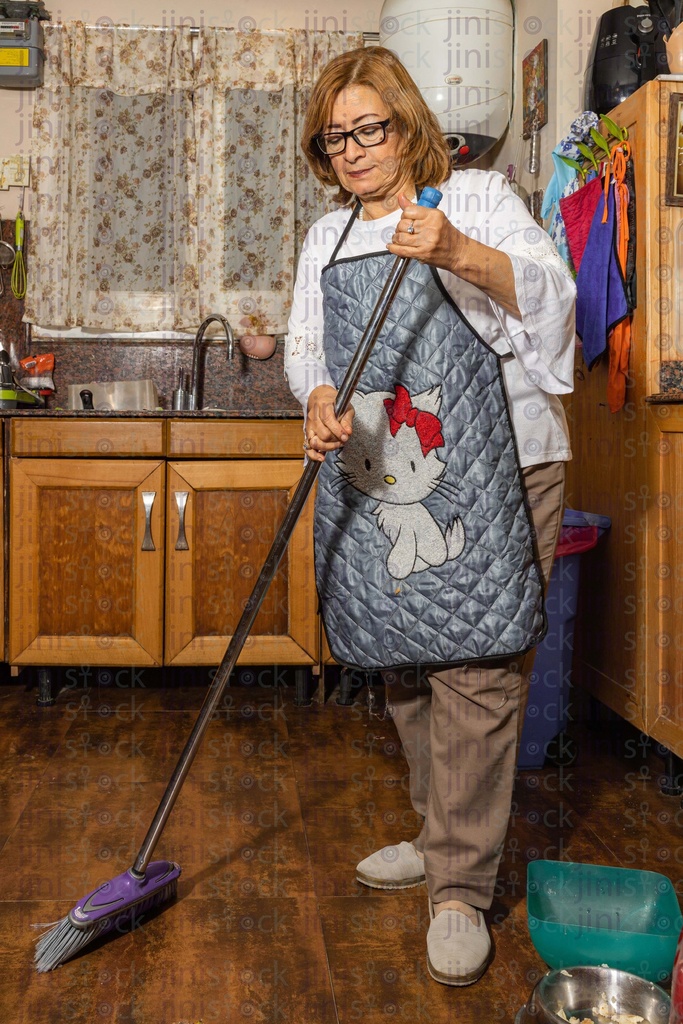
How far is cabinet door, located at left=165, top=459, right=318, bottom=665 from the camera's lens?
2658mm

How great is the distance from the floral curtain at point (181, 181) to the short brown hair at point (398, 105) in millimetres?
1736

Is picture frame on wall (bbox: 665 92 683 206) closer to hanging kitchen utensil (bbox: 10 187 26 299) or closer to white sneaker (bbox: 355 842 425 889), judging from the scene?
white sneaker (bbox: 355 842 425 889)

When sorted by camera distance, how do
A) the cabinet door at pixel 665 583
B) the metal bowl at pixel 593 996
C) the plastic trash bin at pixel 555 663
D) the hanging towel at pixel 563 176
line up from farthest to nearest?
the hanging towel at pixel 563 176 < the plastic trash bin at pixel 555 663 < the cabinet door at pixel 665 583 < the metal bowl at pixel 593 996

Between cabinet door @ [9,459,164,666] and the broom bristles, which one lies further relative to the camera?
cabinet door @ [9,459,164,666]

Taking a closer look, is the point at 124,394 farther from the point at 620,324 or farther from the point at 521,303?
the point at 521,303

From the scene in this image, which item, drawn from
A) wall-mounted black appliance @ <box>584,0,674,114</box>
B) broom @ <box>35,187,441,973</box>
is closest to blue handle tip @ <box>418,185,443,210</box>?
broom @ <box>35,187,441,973</box>

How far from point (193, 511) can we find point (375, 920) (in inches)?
56.7

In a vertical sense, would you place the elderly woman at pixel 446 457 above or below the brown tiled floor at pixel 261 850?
above

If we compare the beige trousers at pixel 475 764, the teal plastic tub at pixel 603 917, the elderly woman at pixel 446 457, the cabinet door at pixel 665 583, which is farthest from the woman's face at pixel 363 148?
the teal plastic tub at pixel 603 917

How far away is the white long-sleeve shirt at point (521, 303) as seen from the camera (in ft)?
4.25

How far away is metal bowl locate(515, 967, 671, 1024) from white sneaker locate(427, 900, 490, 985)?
Result: 0.48 ft

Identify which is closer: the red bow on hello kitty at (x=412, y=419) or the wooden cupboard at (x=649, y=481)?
the red bow on hello kitty at (x=412, y=419)

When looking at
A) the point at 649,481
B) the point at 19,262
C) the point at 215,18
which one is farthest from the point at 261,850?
the point at 215,18

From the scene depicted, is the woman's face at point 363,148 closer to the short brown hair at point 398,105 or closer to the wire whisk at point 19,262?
the short brown hair at point 398,105
